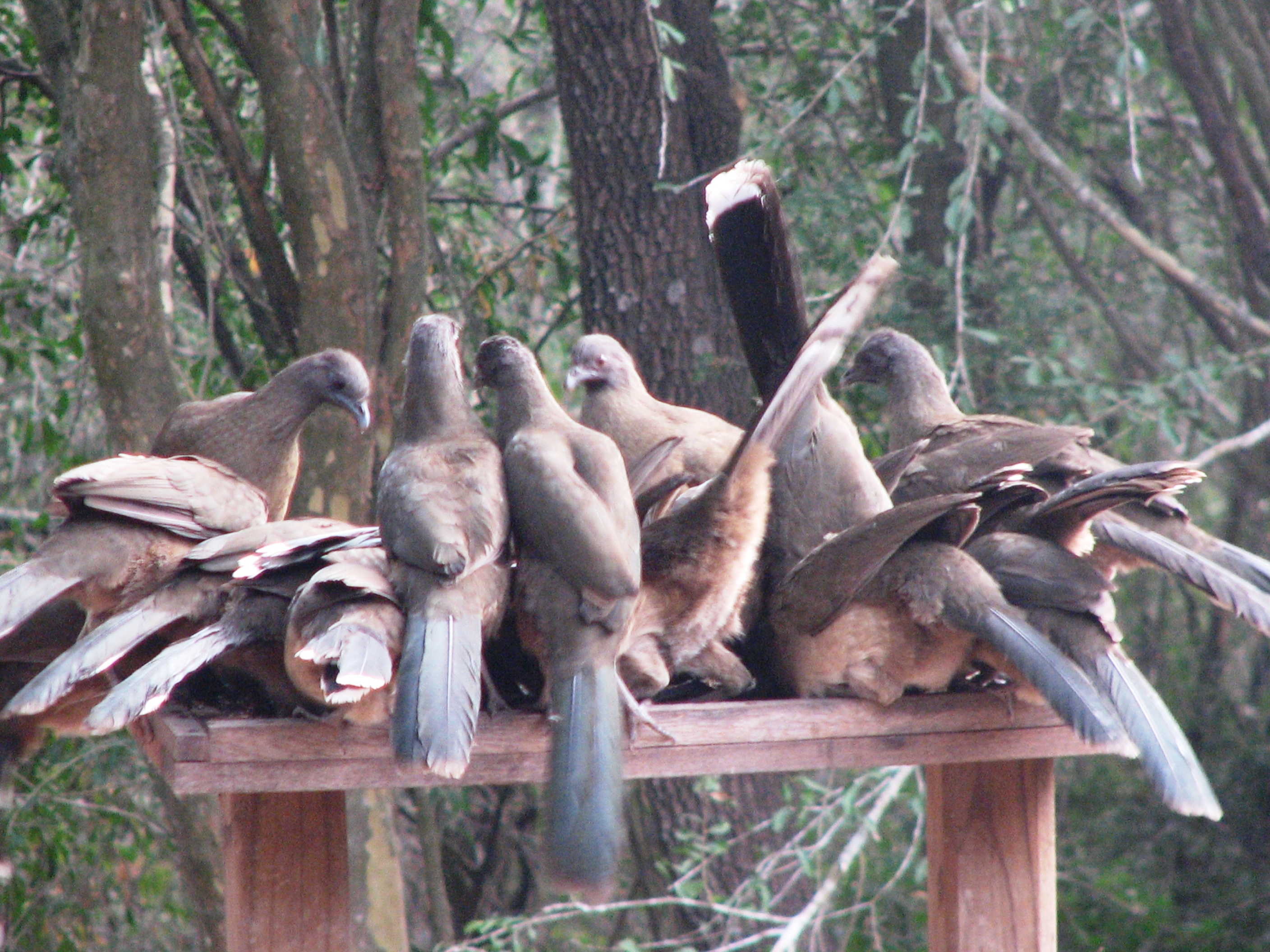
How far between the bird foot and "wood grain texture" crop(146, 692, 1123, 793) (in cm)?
1

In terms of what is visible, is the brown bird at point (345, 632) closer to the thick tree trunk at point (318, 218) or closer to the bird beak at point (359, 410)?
the bird beak at point (359, 410)

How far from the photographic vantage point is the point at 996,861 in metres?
2.51

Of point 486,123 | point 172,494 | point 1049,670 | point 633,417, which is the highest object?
point 486,123

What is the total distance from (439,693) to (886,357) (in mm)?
1879

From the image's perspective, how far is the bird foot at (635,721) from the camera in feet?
6.66

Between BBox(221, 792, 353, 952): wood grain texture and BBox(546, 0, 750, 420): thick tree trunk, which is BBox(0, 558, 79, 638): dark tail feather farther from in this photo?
BBox(546, 0, 750, 420): thick tree trunk

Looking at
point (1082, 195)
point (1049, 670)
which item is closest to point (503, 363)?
point (1049, 670)

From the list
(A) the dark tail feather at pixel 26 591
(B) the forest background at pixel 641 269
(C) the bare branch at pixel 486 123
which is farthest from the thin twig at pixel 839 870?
(C) the bare branch at pixel 486 123

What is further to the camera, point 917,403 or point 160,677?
point 917,403

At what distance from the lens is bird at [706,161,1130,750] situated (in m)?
2.14

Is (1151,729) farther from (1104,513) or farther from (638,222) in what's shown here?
(638,222)

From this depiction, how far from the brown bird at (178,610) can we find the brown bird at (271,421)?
0.70 metres

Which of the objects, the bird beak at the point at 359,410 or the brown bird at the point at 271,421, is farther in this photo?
the bird beak at the point at 359,410

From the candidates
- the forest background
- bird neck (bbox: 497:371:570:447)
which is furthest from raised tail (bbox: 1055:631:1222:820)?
the forest background
